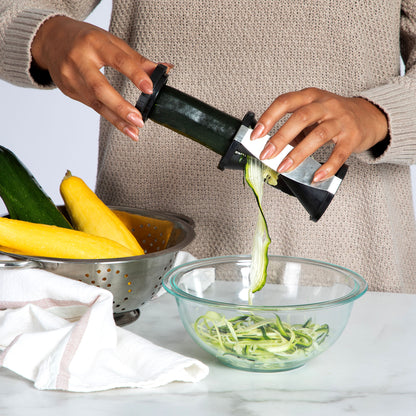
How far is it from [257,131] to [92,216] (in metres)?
0.35

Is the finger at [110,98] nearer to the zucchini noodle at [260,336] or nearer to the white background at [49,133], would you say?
the zucchini noodle at [260,336]

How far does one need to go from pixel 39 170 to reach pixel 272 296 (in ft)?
7.28

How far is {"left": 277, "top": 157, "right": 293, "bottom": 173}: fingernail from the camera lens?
815mm

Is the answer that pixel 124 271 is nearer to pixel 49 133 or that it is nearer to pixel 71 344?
pixel 71 344

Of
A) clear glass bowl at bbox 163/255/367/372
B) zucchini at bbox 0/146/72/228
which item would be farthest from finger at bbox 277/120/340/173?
zucchini at bbox 0/146/72/228

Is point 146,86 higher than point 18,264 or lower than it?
Answer: higher

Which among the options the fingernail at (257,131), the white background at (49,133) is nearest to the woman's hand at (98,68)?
the fingernail at (257,131)

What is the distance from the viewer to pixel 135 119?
84 cm

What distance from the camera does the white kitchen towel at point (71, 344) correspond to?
74cm

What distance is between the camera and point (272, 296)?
951mm

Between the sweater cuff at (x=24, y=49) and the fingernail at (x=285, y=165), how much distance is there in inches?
19.1

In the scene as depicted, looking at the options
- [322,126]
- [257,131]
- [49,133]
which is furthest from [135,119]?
[49,133]

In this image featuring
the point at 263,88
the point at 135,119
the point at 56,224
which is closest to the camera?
the point at 135,119

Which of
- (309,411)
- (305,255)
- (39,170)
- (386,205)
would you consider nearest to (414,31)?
(386,205)
